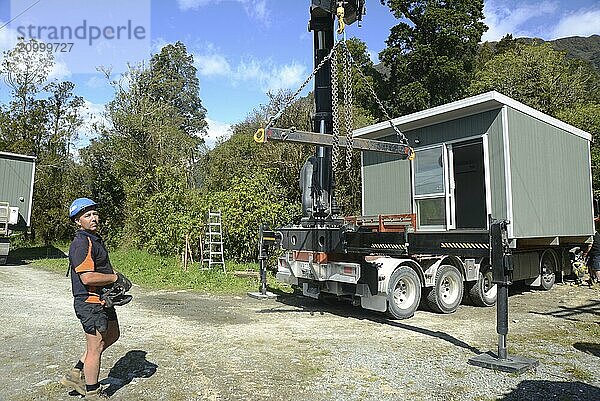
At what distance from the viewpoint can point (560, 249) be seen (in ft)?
41.7

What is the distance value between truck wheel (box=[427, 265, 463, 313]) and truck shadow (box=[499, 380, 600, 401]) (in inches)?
147

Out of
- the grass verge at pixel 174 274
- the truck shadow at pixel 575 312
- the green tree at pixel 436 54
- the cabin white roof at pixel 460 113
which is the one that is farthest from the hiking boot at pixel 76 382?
the green tree at pixel 436 54

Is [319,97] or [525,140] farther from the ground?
[319,97]

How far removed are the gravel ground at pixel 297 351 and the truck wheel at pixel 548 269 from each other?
197cm

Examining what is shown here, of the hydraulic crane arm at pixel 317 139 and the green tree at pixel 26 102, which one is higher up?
the green tree at pixel 26 102

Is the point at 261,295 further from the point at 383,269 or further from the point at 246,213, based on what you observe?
the point at 246,213

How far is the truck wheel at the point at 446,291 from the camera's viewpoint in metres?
8.82

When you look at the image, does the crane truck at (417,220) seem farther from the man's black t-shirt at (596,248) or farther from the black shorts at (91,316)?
the black shorts at (91,316)

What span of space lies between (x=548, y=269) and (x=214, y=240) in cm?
918

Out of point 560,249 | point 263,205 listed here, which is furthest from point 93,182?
point 560,249

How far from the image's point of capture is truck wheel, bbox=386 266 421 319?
317 inches

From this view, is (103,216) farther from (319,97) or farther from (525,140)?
(525,140)

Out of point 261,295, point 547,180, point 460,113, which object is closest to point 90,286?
point 261,295

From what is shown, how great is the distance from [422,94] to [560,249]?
58.1ft
